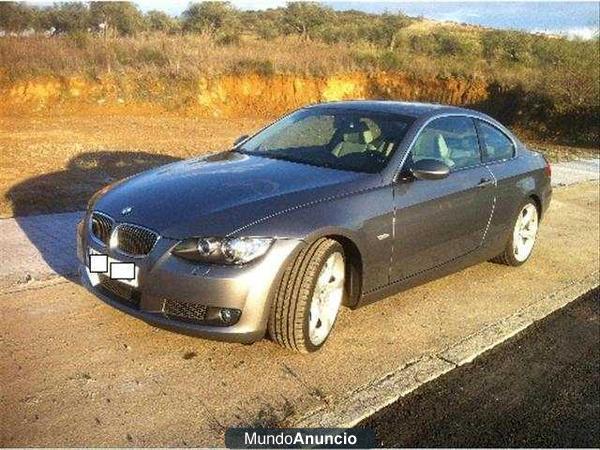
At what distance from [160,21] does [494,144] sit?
35.8 meters

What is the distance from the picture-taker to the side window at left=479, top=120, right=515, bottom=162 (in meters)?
5.65

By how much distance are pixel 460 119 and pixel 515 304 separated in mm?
1626

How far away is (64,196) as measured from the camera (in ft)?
26.3

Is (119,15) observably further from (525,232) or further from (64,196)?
(525,232)

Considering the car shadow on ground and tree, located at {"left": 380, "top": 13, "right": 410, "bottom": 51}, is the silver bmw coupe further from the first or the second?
tree, located at {"left": 380, "top": 13, "right": 410, "bottom": 51}

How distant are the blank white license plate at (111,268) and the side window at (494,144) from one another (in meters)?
3.29

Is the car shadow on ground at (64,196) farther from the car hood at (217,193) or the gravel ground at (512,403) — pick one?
the gravel ground at (512,403)

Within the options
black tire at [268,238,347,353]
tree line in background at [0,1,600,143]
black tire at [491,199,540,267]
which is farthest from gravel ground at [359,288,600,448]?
tree line in background at [0,1,600,143]

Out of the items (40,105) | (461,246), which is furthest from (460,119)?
(40,105)

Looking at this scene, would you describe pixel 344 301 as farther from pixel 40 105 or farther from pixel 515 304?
pixel 40 105

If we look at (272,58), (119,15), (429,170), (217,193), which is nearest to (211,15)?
(119,15)

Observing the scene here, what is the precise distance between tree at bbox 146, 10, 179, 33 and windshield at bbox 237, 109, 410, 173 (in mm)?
30543

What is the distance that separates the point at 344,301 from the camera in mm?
4316

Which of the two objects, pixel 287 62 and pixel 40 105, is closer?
pixel 40 105
